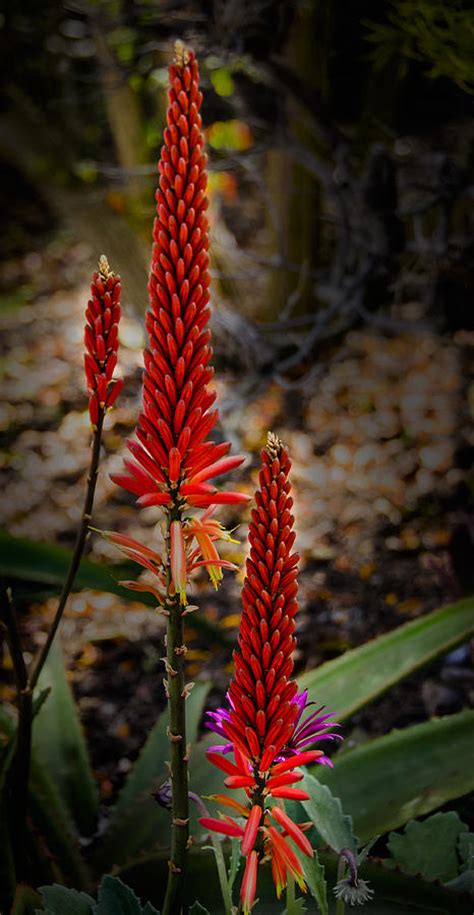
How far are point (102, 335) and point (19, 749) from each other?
60cm

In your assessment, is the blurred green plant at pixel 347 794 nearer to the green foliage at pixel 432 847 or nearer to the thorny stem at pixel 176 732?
the green foliage at pixel 432 847

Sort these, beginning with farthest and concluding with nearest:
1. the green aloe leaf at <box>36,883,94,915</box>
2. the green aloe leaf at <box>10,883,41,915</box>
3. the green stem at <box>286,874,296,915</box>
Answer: the green aloe leaf at <box>10,883,41,915</box> < the green aloe leaf at <box>36,883,94,915</box> < the green stem at <box>286,874,296,915</box>

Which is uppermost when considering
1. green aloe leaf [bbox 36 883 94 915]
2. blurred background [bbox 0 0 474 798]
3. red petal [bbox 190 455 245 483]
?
blurred background [bbox 0 0 474 798]

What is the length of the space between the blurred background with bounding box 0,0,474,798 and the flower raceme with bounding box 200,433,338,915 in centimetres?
124

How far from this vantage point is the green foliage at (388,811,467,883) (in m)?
1.21

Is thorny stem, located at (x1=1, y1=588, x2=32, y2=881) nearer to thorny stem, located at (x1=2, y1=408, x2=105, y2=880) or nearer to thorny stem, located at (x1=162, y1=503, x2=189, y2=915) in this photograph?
thorny stem, located at (x1=2, y1=408, x2=105, y2=880)

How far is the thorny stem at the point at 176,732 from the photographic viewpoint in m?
0.81

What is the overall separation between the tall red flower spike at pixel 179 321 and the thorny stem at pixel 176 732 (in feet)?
0.14

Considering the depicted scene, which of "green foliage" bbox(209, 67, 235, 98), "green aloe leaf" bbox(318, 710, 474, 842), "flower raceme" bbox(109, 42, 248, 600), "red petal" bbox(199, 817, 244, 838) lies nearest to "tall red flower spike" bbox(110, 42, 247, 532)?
"flower raceme" bbox(109, 42, 248, 600)

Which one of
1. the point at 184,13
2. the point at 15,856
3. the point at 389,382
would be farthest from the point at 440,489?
the point at 15,856

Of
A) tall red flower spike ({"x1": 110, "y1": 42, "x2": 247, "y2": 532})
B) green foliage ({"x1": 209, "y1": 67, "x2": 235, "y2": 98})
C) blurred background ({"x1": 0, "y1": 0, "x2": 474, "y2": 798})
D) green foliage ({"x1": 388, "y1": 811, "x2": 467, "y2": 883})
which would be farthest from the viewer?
green foliage ({"x1": 209, "y1": 67, "x2": 235, "y2": 98})

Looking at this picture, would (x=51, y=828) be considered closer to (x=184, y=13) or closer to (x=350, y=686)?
(x=350, y=686)

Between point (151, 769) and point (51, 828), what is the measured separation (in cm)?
24

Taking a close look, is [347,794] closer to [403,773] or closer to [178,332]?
[403,773]
